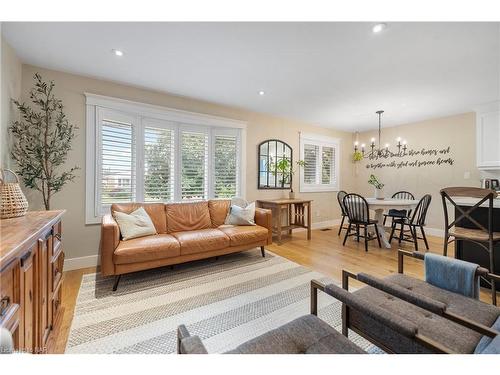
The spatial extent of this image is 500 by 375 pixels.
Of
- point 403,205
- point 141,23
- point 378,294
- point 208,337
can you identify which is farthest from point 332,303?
point 141,23

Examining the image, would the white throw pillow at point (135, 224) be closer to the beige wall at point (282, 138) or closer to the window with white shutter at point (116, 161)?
the window with white shutter at point (116, 161)

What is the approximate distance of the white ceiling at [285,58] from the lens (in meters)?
1.96

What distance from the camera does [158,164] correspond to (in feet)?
11.2

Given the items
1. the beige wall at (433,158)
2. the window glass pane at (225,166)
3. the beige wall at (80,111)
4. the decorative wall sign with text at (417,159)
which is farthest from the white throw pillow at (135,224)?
the beige wall at (433,158)

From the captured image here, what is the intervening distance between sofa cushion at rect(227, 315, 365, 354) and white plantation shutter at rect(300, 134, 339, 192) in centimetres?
414

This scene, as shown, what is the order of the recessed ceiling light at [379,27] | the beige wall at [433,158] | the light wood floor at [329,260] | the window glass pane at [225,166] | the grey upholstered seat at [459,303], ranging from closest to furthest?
the grey upholstered seat at [459,303] < the recessed ceiling light at [379,27] < the light wood floor at [329,260] < the window glass pane at [225,166] < the beige wall at [433,158]

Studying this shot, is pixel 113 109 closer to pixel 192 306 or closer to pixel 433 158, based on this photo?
pixel 192 306

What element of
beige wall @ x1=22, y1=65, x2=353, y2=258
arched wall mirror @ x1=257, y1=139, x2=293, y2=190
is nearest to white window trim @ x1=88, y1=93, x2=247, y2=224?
beige wall @ x1=22, y1=65, x2=353, y2=258

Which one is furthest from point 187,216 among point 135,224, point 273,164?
point 273,164

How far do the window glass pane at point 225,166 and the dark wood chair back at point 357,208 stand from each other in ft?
6.64

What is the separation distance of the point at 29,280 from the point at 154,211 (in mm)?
1986

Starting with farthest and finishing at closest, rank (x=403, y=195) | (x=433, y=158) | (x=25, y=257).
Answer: (x=403, y=195), (x=433, y=158), (x=25, y=257)

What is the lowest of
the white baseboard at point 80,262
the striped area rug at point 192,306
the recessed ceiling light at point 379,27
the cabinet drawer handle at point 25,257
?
the striped area rug at point 192,306
